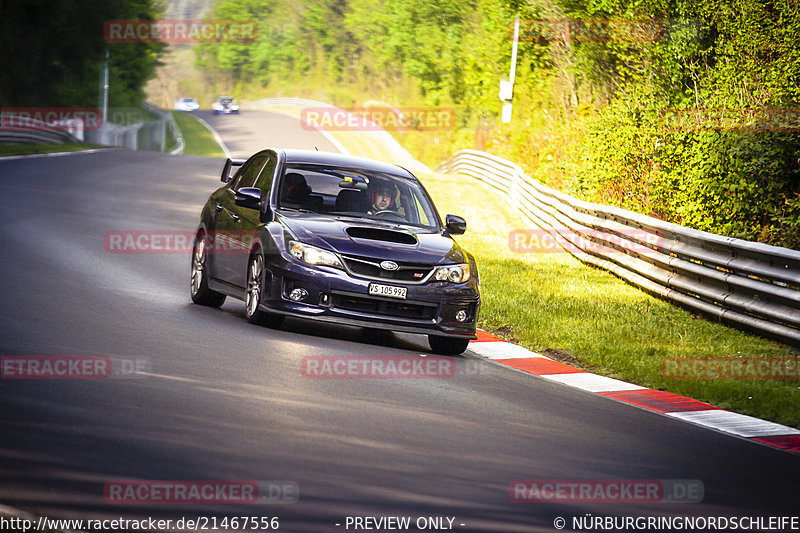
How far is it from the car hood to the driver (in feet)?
1.32

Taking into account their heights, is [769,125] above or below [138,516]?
above

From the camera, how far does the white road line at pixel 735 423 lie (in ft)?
28.4

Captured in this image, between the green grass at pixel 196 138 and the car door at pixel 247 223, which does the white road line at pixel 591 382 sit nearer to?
the car door at pixel 247 223

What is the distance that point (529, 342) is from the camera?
12.4m

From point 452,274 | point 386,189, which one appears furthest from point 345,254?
point 386,189

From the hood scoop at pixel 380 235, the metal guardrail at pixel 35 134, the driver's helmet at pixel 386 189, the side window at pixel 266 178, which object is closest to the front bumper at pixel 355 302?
the hood scoop at pixel 380 235

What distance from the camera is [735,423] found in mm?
8953

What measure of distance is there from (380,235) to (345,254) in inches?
21.2

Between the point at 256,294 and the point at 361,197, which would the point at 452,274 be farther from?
the point at 256,294

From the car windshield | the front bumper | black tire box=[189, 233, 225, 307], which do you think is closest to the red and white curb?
the front bumper

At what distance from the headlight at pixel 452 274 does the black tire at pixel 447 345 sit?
1.93 feet

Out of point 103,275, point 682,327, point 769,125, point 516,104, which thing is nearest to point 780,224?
point 769,125

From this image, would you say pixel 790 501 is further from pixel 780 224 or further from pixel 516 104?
pixel 516 104

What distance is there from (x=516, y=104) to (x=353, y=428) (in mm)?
43666
